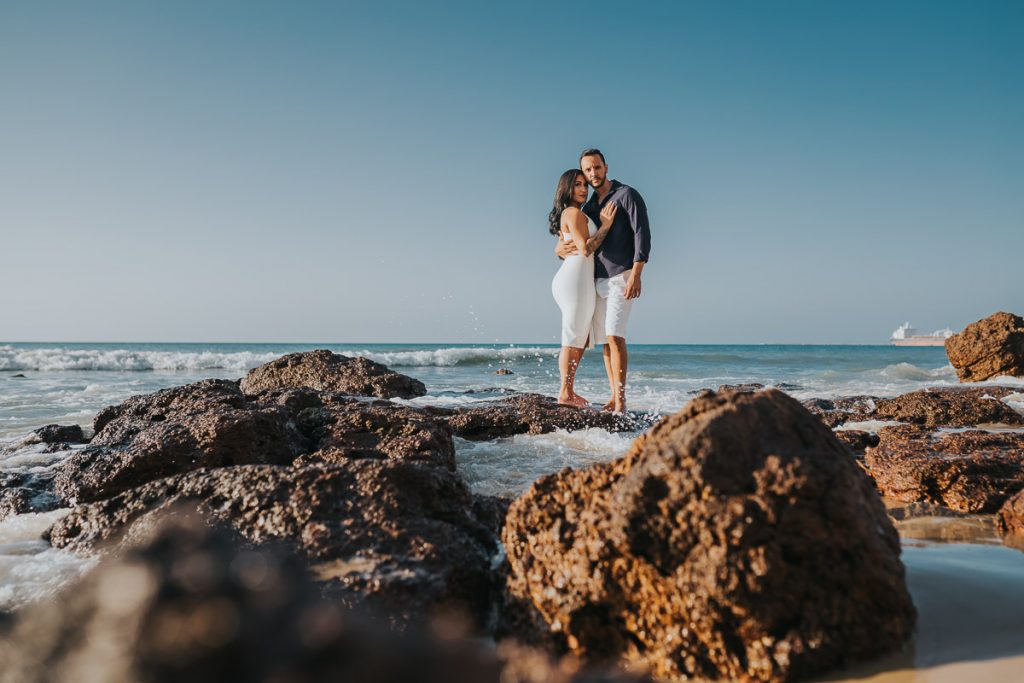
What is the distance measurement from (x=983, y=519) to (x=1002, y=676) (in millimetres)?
2067

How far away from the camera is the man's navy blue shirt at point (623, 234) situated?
22.9 ft

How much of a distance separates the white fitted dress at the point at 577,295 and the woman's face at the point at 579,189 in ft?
0.81

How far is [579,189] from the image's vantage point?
741cm

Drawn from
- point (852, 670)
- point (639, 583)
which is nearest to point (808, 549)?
point (852, 670)

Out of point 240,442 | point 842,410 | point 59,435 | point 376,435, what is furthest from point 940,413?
point 59,435

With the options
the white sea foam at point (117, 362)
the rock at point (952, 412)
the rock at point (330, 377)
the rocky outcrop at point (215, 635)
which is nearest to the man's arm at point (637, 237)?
the rock at point (952, 412)

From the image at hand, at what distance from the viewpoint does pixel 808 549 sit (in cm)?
170

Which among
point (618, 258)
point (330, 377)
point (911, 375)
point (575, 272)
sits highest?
point (618, 258)

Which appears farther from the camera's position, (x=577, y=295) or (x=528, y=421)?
(x=577, y=295)

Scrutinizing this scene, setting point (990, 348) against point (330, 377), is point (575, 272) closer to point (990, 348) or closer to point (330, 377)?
point (330, 377)

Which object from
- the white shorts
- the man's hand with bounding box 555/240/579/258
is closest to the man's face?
the man's hand with bounding box 555/240/579/258

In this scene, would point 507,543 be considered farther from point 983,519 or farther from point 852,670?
point 983,519

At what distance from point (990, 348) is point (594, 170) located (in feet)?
37.0

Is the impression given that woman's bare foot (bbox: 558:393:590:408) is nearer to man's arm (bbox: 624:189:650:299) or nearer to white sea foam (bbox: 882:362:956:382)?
man's arm (bbox: 624:189:650:299)
